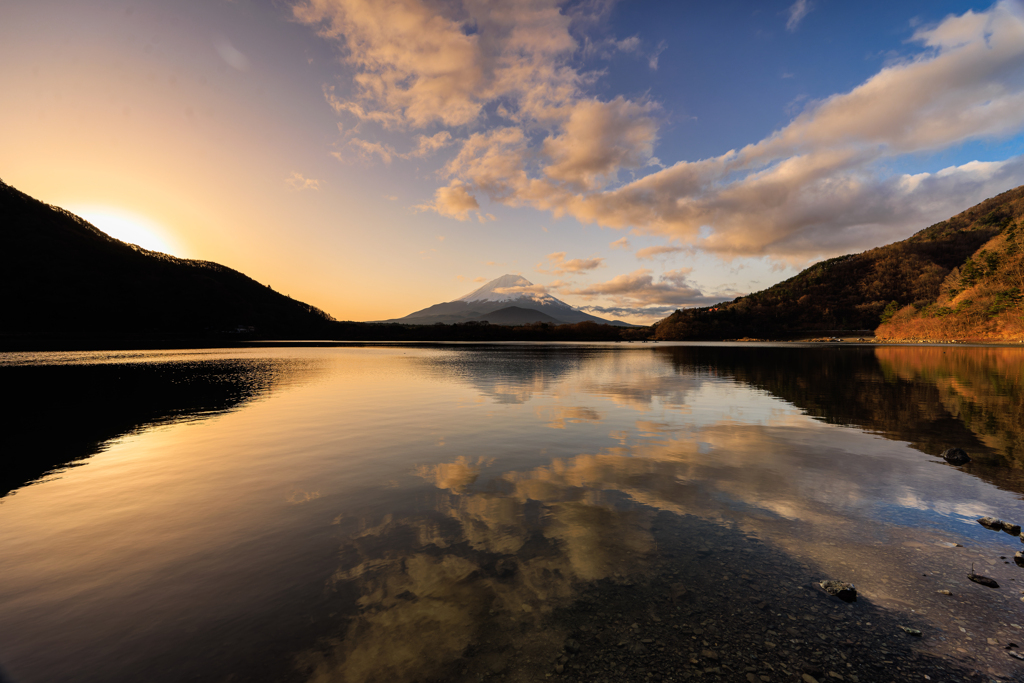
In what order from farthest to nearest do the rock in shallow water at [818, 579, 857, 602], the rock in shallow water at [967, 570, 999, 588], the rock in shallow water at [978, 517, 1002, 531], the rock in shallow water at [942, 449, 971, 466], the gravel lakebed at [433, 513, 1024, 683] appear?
the rock in shallow water at [942, 449, 971, 466] → the rock in shallow water at [978, 517, 1002, 531] → the rock in shallow water at [967, 570, 999, 588] → the rock in shallow water at [818, 579, 857, 602] → the gravel lakebed at [433, 513, 1024, 683]

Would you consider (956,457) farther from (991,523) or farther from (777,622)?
(777,622)

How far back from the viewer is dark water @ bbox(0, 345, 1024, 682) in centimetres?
668

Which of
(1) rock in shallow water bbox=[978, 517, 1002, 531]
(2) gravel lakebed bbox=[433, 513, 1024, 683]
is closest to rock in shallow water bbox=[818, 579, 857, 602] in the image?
(2) gravel lakebed bbox=[433, 513, 1024, 683]

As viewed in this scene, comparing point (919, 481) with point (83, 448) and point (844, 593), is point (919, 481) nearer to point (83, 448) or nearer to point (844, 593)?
point (844, 593)

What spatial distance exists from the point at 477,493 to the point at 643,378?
43.5m

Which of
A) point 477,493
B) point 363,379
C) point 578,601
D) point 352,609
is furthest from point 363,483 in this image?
point 363,379

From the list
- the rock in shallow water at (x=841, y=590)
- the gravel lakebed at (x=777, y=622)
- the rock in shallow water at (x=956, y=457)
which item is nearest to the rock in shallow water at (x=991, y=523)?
the gravel lakebed at (x=777, y=622)

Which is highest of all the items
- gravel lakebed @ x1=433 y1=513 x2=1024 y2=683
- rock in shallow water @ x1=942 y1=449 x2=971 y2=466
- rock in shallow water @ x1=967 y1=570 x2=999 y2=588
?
gravel lakebed @ x1=433 y1=513 x2=1024 y2=683

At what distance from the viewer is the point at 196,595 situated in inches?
333

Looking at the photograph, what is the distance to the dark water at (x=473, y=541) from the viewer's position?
6.68 meters

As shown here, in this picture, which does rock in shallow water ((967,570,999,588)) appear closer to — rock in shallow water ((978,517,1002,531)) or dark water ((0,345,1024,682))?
dark water ((0,345,1024,682))

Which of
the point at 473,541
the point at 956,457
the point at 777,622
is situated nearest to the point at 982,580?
the point at 777,622

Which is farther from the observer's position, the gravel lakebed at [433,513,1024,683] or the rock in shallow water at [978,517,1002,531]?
the rock in shallow water at [978,517,1002,531]

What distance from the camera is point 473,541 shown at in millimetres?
10500
